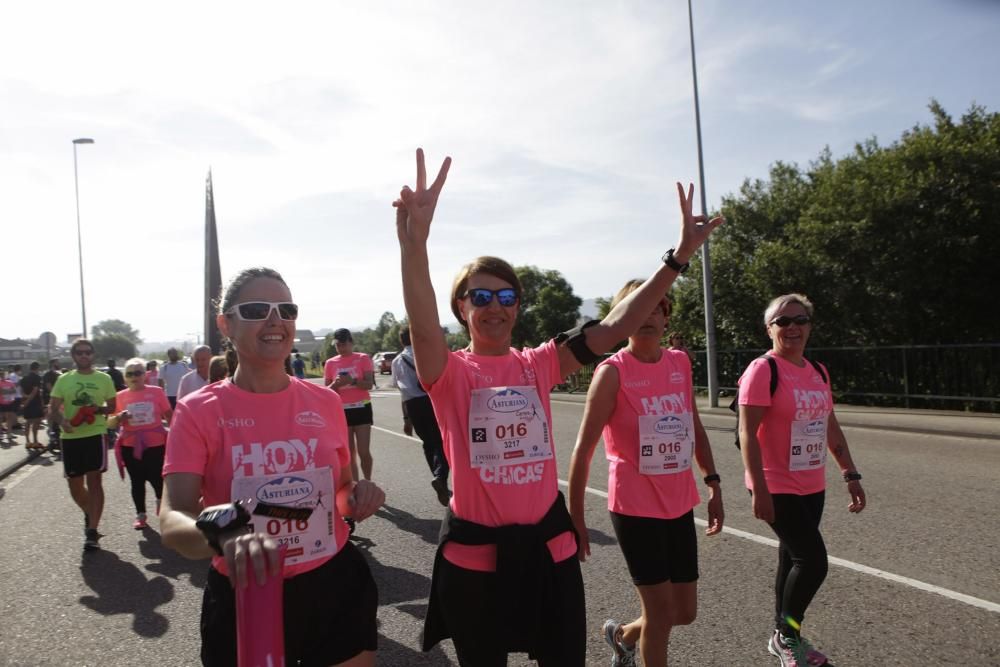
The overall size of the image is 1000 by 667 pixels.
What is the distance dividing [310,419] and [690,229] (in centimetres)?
170

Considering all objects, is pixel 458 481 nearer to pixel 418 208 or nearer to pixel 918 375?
pixel 418 208

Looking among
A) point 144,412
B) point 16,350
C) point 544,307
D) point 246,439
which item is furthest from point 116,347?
point 246,439

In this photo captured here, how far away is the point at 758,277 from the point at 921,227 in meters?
4.21

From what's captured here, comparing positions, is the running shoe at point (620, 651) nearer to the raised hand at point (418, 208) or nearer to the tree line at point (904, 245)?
the raised hand at point (418, 208)

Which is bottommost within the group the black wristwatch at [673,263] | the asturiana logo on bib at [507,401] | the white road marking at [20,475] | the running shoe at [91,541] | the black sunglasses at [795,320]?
the white road marking at [20,475]

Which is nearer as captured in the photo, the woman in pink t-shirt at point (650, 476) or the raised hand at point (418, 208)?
the raised hand at point (418, 208)

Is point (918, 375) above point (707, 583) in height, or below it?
above

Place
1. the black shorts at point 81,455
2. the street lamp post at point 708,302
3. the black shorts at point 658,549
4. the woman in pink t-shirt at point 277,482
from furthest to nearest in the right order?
the street lamp post at point 708,302
the black shorts at point 81,455
the black shorts at point 658,549
the woman in pink t-shirt at point 277,482

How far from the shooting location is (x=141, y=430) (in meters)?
7.43

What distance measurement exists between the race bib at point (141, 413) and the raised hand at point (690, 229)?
638 cm

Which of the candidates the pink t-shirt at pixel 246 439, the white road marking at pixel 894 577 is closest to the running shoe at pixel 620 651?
the pink t-shirt at pixel 246 439

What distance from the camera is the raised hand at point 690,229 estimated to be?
9.53 ft

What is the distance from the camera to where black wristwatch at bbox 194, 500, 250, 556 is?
1793 millimetres

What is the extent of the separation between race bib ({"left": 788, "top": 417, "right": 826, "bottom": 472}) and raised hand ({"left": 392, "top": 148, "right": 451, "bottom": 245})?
2.49m
